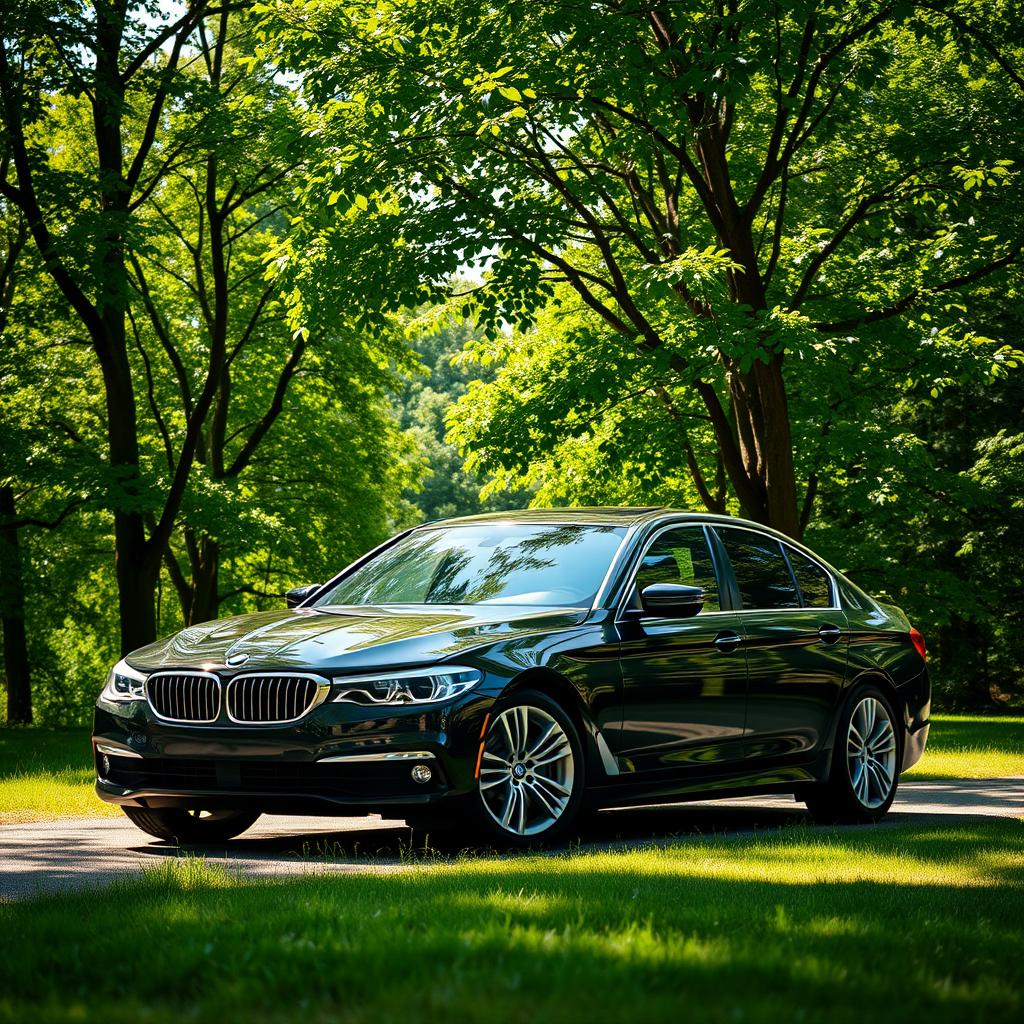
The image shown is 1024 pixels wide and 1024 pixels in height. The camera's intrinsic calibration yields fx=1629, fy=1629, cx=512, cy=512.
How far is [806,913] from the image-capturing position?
5.52m

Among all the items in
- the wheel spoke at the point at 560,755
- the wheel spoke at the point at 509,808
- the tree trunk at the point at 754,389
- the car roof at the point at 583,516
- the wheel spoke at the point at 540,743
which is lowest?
the wheel spoke at the point at 509,808

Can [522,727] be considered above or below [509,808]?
above

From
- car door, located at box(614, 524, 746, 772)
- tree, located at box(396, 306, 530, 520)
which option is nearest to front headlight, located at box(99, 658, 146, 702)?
car door, located at box(614, 524, 746, 772)

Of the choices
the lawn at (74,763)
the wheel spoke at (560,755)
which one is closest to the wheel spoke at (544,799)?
the wheel spoke at (560,755)

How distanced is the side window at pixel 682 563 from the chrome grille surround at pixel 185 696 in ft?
8.22

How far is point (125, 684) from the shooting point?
8.54 metres

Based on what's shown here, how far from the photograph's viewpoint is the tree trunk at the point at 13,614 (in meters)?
32.0

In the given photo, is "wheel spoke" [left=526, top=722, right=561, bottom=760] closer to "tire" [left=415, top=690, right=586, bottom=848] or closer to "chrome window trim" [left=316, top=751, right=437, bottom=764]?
"tire" [left=415, top=690, right=586, bottom=848]

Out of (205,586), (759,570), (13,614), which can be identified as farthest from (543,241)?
(13,614)

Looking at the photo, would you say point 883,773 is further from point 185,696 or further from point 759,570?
point 185,696

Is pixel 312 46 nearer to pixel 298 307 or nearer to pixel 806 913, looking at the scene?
pixel 298 307

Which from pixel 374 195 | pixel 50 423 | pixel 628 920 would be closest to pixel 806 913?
pixel 628 920

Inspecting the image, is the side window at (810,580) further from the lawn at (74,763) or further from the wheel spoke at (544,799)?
the lawn at (74,763)

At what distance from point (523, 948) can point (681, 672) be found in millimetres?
4653
